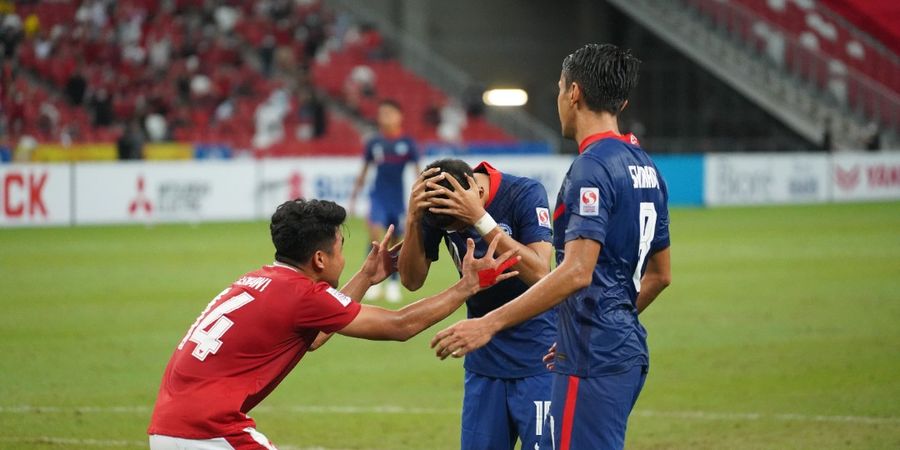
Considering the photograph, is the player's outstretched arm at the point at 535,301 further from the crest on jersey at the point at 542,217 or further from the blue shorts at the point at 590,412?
the crest on jersey at the point at 542,217

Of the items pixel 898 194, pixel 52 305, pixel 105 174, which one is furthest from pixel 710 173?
pixel 52 305

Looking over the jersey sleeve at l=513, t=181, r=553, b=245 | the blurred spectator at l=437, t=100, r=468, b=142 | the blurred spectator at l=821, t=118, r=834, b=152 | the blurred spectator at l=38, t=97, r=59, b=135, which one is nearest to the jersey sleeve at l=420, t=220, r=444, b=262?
the jersey sleeve at l=513, t=181, r=553, b=245

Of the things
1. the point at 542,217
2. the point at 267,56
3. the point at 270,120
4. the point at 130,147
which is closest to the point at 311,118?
the point at 270,120

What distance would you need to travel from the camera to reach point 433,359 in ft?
39.5

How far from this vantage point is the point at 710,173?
112 feet

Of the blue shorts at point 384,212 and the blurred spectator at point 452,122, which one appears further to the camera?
the blurred spectator at point 452,122

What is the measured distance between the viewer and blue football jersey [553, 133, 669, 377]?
4781mm

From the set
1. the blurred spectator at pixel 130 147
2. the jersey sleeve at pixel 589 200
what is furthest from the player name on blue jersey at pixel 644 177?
the blurred spectator at pixel 130 147

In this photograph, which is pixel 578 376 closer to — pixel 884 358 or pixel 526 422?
pixel 526 422

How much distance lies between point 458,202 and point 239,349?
1076 millimetres

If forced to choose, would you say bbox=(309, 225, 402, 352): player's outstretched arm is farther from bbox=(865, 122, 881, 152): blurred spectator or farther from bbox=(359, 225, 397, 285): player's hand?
→ bbox=(865, 122, 881, 152): blurred spectator

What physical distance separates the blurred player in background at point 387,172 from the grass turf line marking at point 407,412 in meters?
6.64

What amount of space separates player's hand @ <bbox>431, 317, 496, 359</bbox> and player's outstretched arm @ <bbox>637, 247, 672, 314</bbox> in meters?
1.02

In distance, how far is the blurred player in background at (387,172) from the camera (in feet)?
54.5
